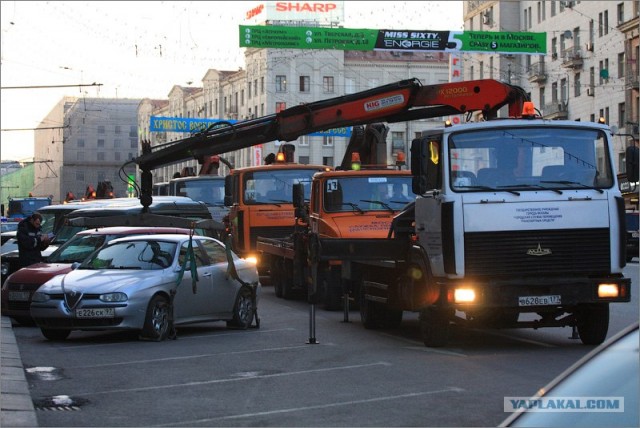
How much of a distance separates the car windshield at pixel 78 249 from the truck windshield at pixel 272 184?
7.92m

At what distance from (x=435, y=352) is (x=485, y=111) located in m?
5.68

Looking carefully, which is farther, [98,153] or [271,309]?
[98,153]

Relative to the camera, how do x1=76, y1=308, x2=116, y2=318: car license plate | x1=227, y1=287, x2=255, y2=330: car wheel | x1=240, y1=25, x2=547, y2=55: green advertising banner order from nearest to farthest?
x1=76, y1=308, x2=116, y2=318: car license plate < x1=227, y1=287, x2=255, y2=330: car wheel < x1=240, y1=25, x2=547, y2=55: green advertising banner

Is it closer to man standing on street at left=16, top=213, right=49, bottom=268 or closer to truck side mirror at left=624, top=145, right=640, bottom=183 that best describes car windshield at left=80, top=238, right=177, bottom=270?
man standing on street at left=16, top=213, right=49, bottom=268

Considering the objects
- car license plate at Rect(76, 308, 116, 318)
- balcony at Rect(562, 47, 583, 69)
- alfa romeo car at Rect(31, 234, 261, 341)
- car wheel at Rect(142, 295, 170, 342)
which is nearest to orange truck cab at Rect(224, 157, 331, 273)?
alfa romeo car at Rect(31, 234, 261, 341)

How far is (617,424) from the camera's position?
3904 millimetres

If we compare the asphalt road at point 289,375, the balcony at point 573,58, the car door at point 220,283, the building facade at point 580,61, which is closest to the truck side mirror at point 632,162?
the asphalt road at point 289,375

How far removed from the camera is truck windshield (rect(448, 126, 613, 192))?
14617 millimetres

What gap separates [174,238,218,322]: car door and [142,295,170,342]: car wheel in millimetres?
275

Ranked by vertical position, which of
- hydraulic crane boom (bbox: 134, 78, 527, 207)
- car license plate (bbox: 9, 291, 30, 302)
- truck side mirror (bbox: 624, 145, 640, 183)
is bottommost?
car license plate (bbox: 9, 291, 30, 302)

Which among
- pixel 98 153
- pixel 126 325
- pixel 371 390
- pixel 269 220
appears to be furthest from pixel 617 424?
pixel 98 153

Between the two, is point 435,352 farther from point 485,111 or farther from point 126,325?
point 485,111

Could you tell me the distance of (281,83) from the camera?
10212cm

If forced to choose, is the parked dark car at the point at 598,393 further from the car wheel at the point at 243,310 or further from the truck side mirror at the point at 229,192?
the truck side mirror at the point at 229,192
